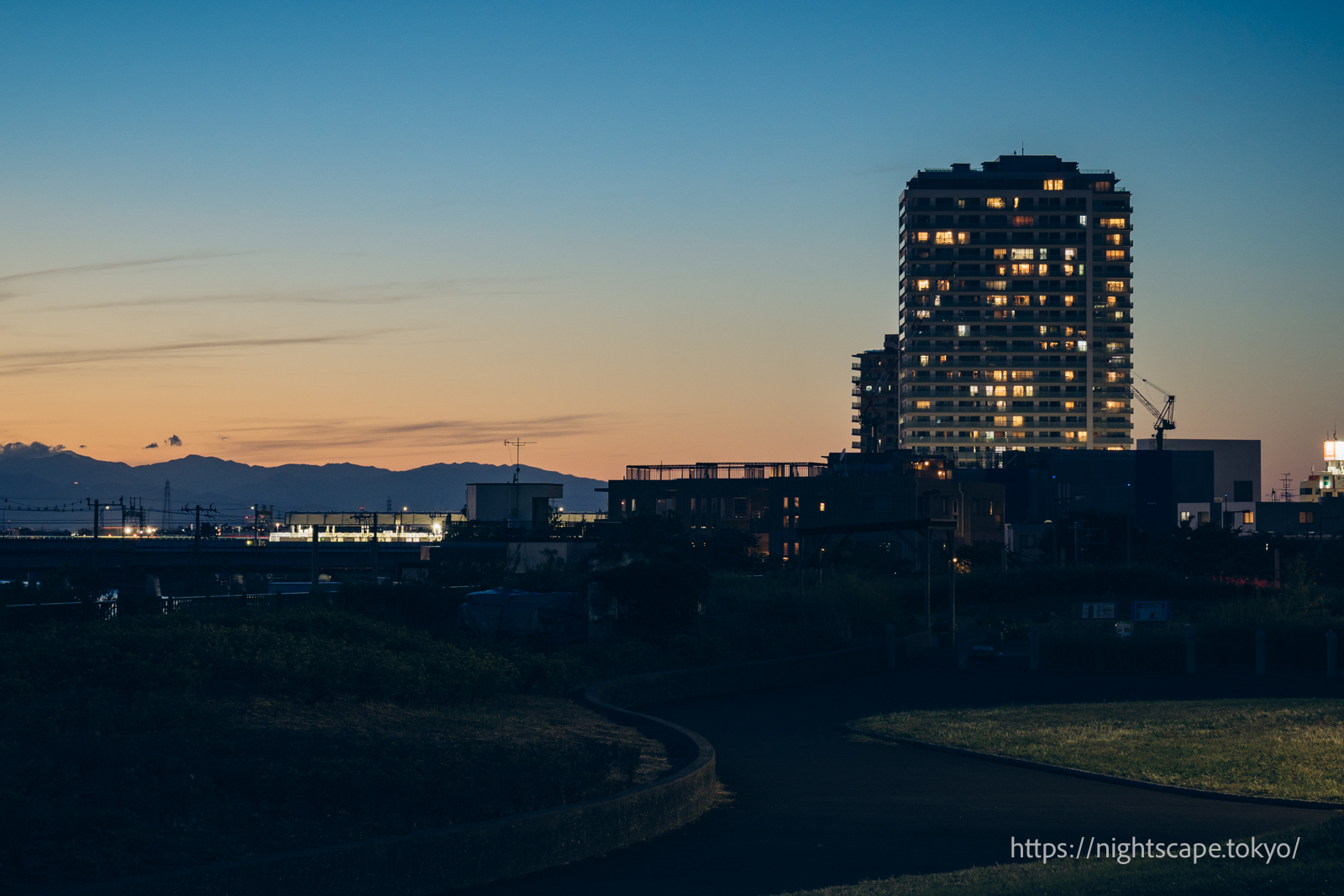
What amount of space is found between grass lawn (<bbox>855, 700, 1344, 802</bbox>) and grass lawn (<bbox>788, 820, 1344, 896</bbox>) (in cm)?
399

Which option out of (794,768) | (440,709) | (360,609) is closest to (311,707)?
(440,709)

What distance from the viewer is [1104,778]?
541 inches

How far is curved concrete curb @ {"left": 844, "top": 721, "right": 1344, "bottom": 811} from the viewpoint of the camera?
476 inches

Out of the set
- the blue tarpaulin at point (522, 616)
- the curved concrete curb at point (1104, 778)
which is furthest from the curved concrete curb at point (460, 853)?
the blue tarpaulin at point (522, 616)

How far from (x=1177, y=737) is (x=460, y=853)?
10692 mm

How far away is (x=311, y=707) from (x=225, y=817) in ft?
21.0

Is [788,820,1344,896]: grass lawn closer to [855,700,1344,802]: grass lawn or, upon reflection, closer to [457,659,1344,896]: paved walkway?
[457,659,1344,896]: paved walkway

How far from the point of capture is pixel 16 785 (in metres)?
9.88

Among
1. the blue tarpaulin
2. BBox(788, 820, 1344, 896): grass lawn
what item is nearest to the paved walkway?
BBox(788, 820, 1344, 896): grass lawn

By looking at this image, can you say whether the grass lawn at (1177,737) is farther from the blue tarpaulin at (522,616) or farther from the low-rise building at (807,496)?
the low-rise building at (807,496)

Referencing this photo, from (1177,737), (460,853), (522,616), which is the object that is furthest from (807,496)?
(460,853)

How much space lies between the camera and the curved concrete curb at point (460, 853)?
7836 mm

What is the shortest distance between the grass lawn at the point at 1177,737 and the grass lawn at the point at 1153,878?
3.99 metres

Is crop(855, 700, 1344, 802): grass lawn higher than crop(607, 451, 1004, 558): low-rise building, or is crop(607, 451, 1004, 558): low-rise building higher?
crop(607, 451, 1004, 558): low-rise building
